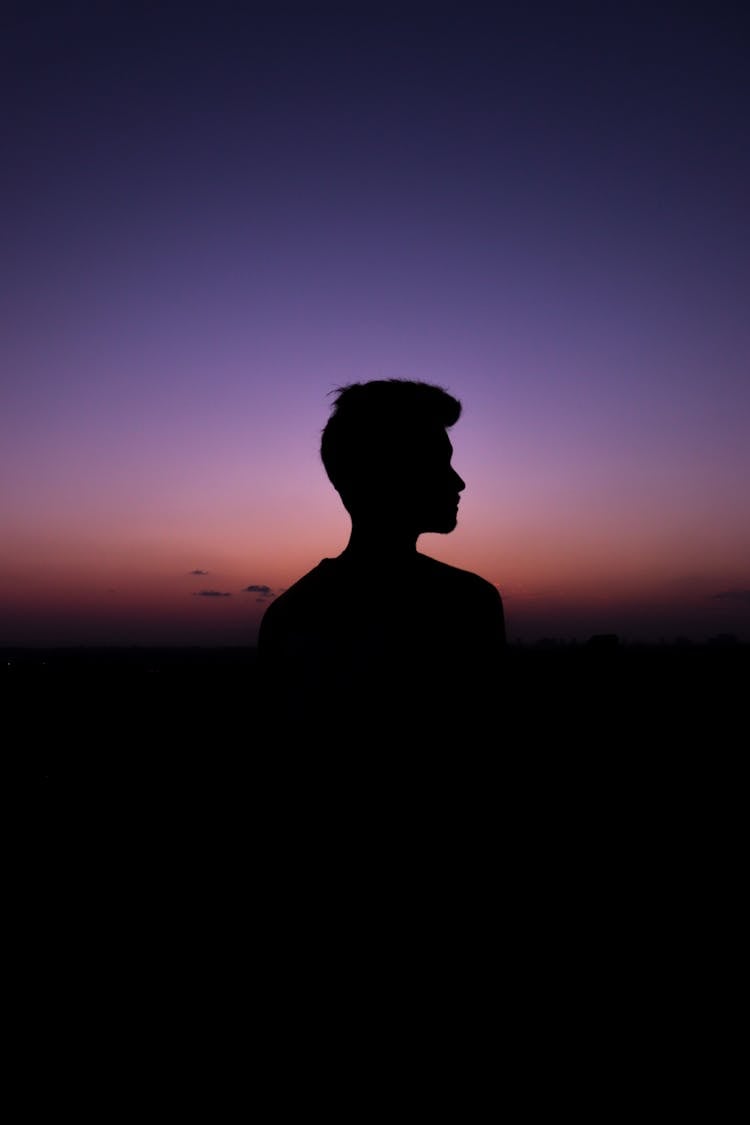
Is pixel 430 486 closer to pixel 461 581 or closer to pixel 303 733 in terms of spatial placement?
pixel 461 581

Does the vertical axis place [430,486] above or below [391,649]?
above

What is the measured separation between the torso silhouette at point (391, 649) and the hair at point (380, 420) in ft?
0.80

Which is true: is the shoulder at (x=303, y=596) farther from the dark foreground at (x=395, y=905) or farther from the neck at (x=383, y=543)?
the dark foreground at (x=395, y=905)

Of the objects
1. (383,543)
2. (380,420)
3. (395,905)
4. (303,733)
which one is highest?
(380,420)

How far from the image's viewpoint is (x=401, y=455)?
1.56m

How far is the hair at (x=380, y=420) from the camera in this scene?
1565 millimetres

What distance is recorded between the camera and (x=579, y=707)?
1971 inches

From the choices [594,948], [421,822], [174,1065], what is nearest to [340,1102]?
[421,822]

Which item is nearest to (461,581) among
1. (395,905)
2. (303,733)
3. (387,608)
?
(387,608)

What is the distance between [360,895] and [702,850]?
59.4ft

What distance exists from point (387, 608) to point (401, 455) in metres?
0.36

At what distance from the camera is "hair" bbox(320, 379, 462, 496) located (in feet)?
5.14

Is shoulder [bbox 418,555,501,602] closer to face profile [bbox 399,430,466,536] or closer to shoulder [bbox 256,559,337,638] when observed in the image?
face profile [bbox 399,430,466,536]

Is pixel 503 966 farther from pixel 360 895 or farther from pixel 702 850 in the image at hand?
pixel 702 850
